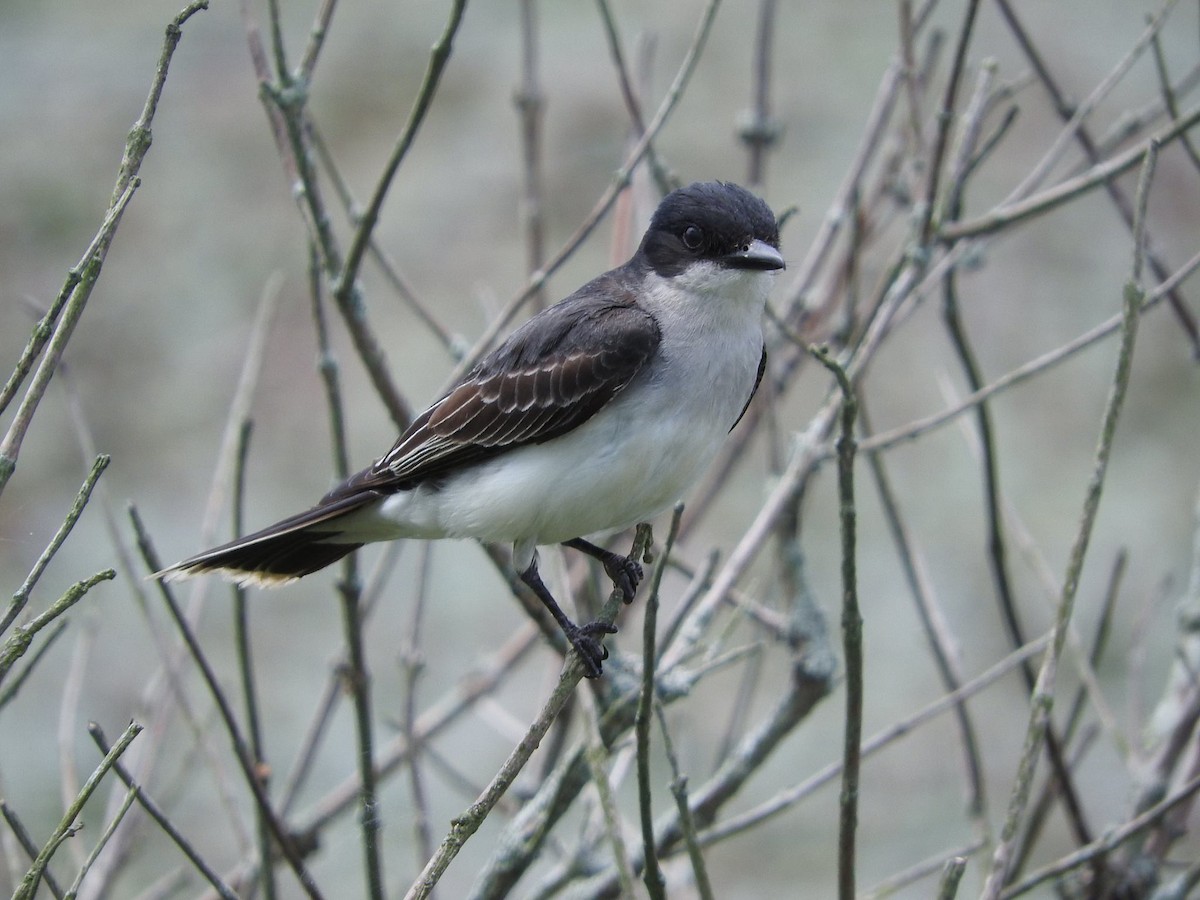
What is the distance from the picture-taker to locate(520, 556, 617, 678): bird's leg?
2799 mm

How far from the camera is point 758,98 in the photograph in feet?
12.3

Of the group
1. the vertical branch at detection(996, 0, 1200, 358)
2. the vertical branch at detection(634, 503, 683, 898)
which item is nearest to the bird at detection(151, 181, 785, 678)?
the vertical branch at detection(996, 0, 1200, 358)

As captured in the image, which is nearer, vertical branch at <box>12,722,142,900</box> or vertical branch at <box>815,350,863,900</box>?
vertical branch at <box>12,722,142,900</box>

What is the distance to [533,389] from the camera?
3379 millimetres

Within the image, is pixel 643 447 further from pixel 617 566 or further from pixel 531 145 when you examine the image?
pixel 531 145

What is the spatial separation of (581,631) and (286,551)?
1.04 m

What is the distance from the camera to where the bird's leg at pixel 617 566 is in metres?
3.47

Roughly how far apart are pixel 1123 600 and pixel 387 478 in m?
4.18

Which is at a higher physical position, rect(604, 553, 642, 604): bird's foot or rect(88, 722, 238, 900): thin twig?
rect(604, 553, 642, 604): bird's foot

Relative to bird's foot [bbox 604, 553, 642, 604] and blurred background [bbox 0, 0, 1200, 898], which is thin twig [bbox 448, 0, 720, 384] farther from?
blurred background [bbox 0, 0, 1200, 898]

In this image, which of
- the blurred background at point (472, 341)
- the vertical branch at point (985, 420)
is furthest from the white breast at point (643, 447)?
the blurred background at point (472, 341)

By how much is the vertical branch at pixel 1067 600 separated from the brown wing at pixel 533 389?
1.36 meters

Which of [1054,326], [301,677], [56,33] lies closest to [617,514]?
[301,677]

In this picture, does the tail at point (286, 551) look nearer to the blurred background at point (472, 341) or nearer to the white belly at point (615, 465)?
the white belly at point (615, 465)
